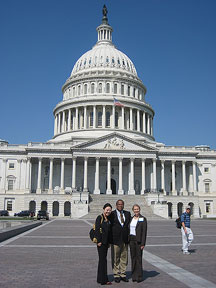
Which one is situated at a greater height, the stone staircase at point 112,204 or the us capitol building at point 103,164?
the us capitol building at point 103,164

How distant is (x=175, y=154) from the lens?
7800 centimetres

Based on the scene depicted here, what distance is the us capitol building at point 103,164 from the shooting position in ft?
239

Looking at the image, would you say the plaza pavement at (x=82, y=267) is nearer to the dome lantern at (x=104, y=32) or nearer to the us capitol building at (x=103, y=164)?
the us capitol building at (x=103, y=164)

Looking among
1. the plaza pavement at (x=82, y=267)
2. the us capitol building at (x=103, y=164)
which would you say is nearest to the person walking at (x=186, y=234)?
the plaza pavement at (x=82, y=267)

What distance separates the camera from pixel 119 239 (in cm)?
1095

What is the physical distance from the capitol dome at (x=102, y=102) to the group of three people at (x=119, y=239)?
7072cm

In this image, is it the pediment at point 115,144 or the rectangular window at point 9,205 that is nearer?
the pediment at point 115,144

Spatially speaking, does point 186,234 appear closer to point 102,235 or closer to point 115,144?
point 102,235

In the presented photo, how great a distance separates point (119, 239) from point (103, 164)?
6971 centimetres

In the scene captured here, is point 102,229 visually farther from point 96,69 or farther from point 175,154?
point 96,69

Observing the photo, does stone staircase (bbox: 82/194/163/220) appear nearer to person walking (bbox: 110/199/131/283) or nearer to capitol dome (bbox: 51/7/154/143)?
capitol dome (bbox: 51/7/154/143)

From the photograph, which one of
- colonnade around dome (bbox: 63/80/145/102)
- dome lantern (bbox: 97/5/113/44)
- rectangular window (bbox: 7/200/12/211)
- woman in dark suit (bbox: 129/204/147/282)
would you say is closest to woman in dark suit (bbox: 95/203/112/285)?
woman in dark suit (bbox: 129/204/147/282)

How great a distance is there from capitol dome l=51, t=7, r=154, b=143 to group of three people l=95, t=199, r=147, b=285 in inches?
2784

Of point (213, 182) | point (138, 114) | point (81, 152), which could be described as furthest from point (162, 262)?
point (138, 114)
